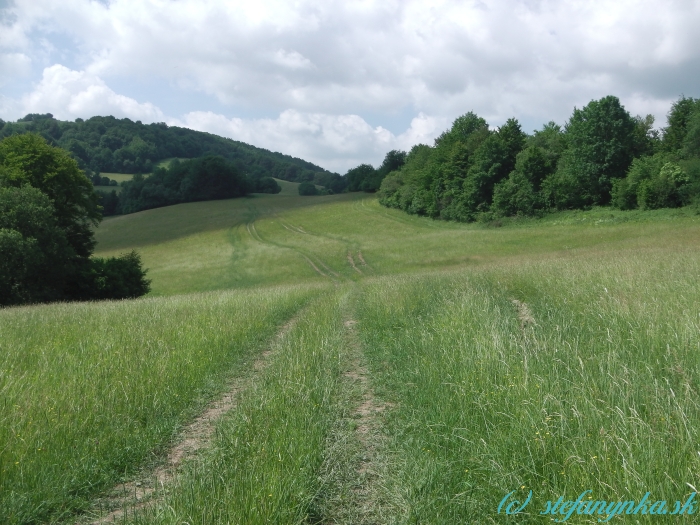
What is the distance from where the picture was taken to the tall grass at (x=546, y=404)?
3799 millimetres

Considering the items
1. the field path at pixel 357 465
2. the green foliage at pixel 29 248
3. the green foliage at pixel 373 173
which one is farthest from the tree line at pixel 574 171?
the field path at pixel 357 465

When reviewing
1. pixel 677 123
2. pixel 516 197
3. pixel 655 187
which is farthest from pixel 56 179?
pixel 677 123

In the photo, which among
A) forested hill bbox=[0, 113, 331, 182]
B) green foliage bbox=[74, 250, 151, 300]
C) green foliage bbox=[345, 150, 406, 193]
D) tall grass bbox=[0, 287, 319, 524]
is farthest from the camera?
forested hill bbox=[0, 113, 331, 182]

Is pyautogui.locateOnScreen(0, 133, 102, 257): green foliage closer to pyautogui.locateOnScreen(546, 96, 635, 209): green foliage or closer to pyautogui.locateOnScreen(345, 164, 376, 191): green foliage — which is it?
pyautogui.locateOnScreen(546, 96, 635, 209): green foliage

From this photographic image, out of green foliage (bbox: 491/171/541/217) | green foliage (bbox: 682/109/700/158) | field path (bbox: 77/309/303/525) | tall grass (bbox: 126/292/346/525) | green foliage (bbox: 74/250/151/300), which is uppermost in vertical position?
green foliage (bbox: 682/109/700/158)

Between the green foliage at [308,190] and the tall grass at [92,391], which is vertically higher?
the green foliage at [308,190]

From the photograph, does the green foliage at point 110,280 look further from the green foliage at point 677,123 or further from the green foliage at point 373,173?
the green foliage at point 373,173

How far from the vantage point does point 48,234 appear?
3144 cm

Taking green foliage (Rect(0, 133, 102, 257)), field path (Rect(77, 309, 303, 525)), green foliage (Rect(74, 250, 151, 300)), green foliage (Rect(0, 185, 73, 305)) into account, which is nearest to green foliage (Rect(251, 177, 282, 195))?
green foliage (Rect(0, 133, 102, 257))

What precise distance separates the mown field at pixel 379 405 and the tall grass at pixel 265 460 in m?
0.02

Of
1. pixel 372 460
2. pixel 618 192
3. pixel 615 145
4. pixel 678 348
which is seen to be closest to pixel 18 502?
pixel 372 460

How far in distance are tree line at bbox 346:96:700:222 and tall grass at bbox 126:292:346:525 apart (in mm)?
48412

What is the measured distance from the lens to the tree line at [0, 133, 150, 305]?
29906 mm

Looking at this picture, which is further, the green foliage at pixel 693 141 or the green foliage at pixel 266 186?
the green foliage at pixel 266 186
